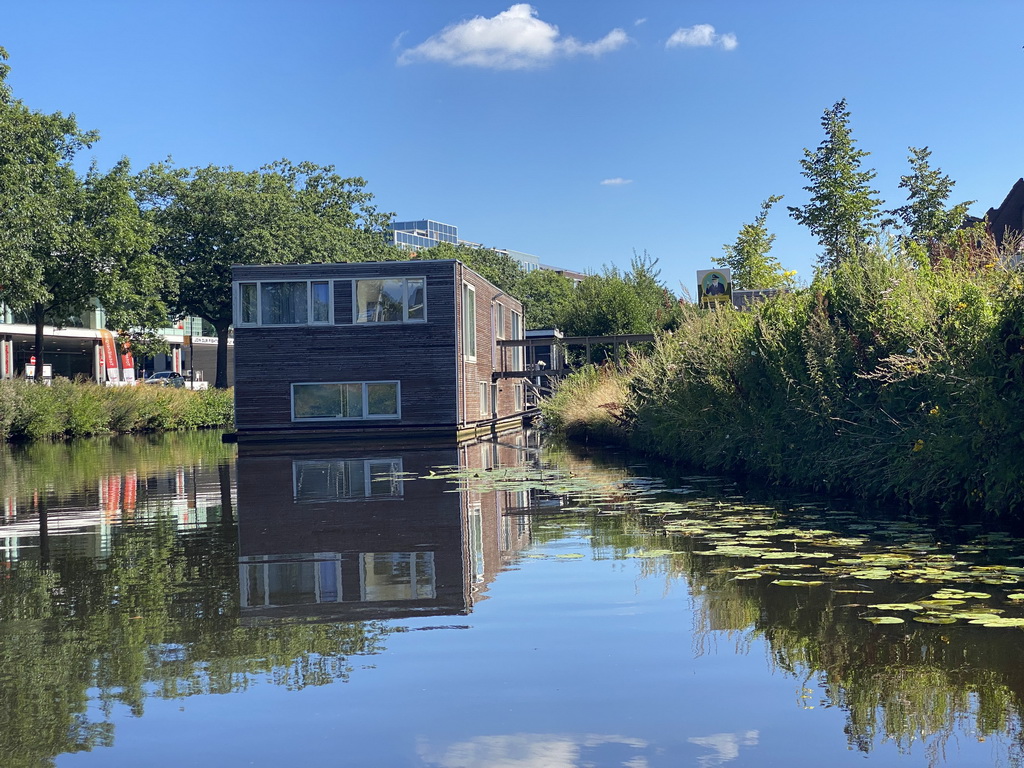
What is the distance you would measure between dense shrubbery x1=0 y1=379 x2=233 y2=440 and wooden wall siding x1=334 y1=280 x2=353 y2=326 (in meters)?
12.0

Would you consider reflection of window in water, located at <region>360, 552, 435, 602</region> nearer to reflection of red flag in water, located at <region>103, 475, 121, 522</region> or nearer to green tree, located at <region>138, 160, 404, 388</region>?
reflection of red flag in water, located at <region>103, 475, 121, 522</region>

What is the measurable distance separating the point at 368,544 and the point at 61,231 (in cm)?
3252

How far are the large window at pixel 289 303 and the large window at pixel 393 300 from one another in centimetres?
119

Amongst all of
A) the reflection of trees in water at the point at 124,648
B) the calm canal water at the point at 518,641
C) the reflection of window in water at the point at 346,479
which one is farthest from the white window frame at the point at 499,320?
the reflection of trees in water at the point at 124,648

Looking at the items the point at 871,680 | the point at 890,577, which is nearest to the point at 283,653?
the point at 871,680

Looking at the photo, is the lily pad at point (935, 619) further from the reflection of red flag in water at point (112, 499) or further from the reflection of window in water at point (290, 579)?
the reflection of red flag in water at point (112, 499)

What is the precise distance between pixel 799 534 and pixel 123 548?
633 centimetres

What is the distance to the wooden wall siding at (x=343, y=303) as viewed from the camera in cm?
3450

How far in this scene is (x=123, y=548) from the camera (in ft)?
35.3

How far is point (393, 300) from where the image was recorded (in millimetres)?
34781

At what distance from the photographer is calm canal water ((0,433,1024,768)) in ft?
15.3

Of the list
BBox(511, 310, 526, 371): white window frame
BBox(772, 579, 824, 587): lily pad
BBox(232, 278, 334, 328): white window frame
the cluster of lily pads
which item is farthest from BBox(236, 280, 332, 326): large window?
BBox(772, 579, 824, 587): lily pad

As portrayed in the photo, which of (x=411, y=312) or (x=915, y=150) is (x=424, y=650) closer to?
(x=411, y=312)

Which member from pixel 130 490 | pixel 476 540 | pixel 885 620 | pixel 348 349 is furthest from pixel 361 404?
pixel 885 620
